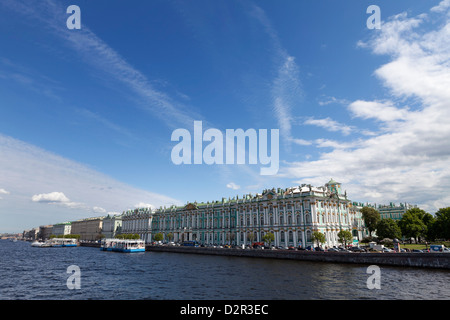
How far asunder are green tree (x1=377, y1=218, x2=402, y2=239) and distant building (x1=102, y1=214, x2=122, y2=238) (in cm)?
12166

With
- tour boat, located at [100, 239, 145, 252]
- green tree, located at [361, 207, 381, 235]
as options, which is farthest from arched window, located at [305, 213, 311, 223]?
tour boat, located at [100, 239, 145, 252]

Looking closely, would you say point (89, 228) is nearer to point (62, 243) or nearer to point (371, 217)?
Result: point (62, 243)

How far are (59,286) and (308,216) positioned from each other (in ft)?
171

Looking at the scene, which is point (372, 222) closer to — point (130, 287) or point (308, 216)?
point (308, 216)

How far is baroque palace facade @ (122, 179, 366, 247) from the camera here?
67.2 m

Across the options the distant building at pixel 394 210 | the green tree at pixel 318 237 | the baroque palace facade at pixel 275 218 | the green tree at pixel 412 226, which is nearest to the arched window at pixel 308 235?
the baroque palace facade at pixel 275 218

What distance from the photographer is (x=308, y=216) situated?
2616 inches

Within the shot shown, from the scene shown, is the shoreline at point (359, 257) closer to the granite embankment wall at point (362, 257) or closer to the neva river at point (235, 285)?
the granite embankment wall at point (362, 257)

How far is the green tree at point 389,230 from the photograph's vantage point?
233ft

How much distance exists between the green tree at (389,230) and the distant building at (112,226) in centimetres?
12166

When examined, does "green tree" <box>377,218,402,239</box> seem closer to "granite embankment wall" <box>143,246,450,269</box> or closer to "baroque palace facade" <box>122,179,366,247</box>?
"baroque palace facade" <box>122,179,366,247</box>

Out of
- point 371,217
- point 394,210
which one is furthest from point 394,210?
point 371,217
